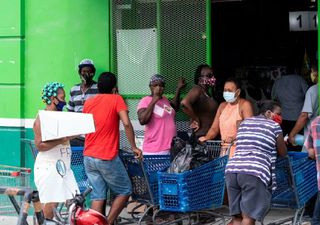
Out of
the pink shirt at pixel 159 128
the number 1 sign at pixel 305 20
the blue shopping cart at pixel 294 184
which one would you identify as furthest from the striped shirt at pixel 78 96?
the number 1 sign at pixel 305 20

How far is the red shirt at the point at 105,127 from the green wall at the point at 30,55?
1940mm

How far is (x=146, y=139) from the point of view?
8930 millimetres

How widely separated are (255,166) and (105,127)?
208 cm

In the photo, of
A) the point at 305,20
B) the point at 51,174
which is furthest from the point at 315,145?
the point at 305,20

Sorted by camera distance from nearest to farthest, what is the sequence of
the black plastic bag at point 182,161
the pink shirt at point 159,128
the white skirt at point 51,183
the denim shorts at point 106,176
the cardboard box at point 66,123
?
the cardboard box at point 66,123
the white skirt at point 51,183
the black plastic bag at point 182,161
the denim shorts at point 106,176
the pink shirt at point 159,128

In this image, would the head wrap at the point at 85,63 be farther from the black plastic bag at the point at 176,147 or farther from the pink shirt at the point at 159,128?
the black plastic bag at the point at 176,147

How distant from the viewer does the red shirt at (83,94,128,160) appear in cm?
824

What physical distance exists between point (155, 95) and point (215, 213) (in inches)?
61.3

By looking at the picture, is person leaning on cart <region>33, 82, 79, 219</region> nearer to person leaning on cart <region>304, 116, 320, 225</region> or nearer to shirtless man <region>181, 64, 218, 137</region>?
shirtless man <region>181, 64, 218, 137</region>

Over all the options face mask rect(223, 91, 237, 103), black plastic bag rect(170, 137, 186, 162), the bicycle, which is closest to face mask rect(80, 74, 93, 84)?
black plastic bag rect(170, 137, 186, 162)

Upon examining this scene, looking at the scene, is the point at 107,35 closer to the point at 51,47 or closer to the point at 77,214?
the point at 51,47

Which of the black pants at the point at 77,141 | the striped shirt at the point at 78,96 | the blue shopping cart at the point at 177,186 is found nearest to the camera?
the blue shopping cart at the point at 177,186

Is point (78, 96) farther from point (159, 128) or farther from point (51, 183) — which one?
point (51, 183)

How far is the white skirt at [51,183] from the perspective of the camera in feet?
23.9
